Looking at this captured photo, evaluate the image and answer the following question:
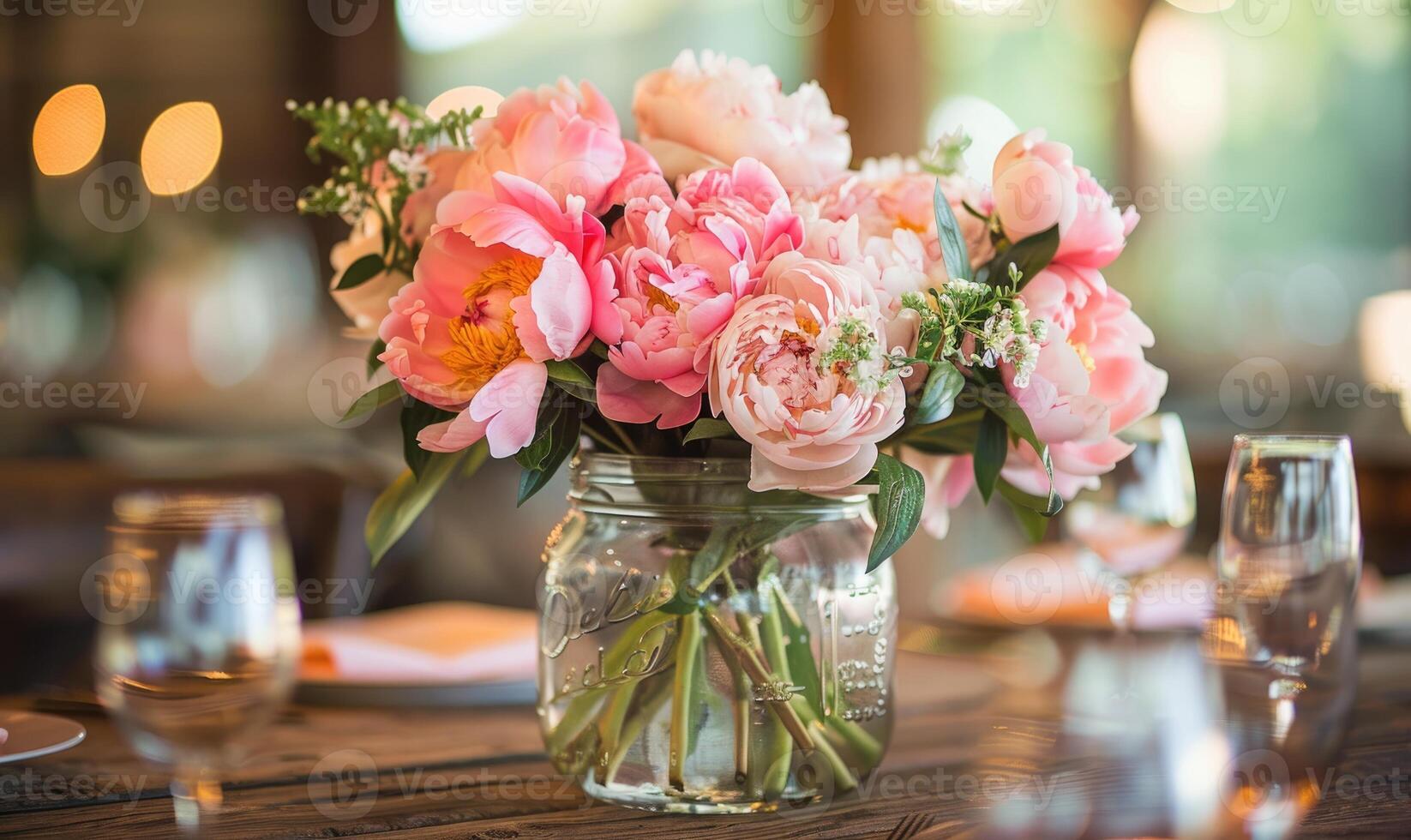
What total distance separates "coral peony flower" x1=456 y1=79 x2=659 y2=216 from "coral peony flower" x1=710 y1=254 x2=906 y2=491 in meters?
0.11

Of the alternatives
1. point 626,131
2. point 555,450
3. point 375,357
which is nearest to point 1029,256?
point 555,450

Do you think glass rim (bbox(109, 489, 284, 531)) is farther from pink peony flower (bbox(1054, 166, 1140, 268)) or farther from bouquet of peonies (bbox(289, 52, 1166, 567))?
pink peony flower (bbox(1054, 166, 1140, 268))

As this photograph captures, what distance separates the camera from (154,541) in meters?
0.68

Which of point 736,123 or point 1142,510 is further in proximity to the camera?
point 1142,510

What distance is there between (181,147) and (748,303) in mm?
4645

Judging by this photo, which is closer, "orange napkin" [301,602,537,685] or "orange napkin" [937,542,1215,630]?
"orange napkin" [301,602,537,685]

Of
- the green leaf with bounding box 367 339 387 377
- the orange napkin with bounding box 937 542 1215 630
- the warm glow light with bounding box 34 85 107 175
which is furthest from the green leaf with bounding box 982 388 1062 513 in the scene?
the warm glow light with bounding box 34 85 107 175

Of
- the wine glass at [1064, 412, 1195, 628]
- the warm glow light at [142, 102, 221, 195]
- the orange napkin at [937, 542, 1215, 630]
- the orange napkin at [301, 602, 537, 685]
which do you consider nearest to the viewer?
the orange napkin at [301, 602, 537, 685]

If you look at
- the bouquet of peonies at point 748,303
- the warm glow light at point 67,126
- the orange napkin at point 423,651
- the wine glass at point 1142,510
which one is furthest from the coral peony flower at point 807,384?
the warm glow light at point 67,126

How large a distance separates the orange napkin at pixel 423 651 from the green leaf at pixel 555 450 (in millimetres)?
345

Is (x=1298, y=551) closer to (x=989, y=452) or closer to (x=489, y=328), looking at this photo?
(x=989, y=452)

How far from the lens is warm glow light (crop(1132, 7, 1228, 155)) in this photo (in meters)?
4.38

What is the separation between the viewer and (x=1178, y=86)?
173 inches

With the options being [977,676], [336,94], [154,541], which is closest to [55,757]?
[154,541]
